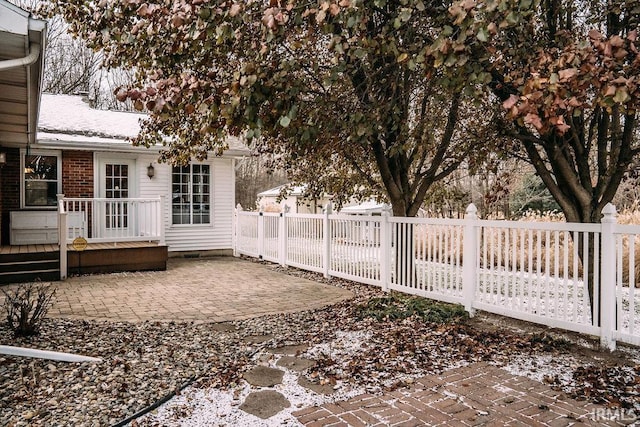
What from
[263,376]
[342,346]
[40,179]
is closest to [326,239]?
[342,346]

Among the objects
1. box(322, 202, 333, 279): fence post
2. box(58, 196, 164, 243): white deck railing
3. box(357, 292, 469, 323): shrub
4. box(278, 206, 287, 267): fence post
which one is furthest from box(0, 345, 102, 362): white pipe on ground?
box(278, 206, 287, 267): fence post

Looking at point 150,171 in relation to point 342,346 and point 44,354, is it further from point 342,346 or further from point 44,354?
point 342,346

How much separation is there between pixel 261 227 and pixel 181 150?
171 inches

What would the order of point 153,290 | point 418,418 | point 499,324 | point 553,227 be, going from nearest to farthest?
point 418,418 → point 553,227 → point 499,324 → point 153,290

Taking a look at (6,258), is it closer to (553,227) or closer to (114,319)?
(114,319)

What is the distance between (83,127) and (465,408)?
11.0 m

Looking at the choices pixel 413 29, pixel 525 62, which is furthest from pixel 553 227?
pixel 413 29

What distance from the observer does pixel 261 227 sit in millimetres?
11281

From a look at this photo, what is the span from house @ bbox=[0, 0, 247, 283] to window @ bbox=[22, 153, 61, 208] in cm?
2

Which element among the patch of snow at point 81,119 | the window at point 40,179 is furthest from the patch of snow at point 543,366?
the window at point 40,179

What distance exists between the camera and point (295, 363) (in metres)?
4.18

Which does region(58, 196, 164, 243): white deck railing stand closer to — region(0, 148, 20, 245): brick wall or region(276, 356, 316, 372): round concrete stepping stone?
region(0, 148, 20, 245): brick wall

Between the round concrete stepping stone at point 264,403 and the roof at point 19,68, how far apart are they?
334 cm

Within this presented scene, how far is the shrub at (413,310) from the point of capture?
559cm
